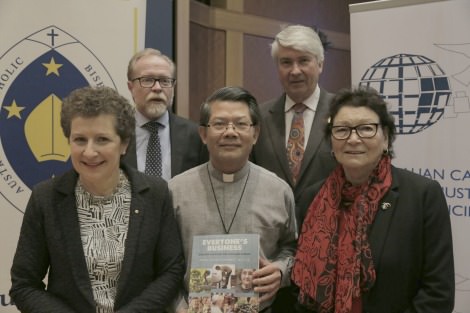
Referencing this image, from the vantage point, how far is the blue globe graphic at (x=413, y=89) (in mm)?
3279

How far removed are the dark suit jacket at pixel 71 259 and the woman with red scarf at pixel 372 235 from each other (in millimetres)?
567

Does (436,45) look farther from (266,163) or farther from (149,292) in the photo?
(149,292)

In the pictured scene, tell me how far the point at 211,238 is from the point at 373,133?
743mm

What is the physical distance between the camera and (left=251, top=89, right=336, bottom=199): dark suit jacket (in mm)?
2811

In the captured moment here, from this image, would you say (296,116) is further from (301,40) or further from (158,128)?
(158,128)

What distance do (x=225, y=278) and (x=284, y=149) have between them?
40.2 inches

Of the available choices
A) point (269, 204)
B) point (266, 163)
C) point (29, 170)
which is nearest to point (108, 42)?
point (29, 170)

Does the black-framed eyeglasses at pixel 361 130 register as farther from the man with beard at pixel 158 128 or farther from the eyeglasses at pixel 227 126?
the man with beard at pixel 158 128

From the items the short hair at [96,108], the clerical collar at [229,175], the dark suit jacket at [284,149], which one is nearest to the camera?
the short hair at [96,108]

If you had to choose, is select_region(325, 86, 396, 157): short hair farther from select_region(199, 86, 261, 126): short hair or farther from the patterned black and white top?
the patterned black and white top

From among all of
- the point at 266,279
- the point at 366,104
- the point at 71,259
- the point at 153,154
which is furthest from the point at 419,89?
the point at 71,259

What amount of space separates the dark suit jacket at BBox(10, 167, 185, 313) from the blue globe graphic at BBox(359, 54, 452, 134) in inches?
Answer: 72.0

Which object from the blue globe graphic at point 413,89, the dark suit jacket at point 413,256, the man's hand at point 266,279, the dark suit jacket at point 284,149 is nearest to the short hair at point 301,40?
the dark suit jacket at point 284,149

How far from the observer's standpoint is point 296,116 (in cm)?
303
